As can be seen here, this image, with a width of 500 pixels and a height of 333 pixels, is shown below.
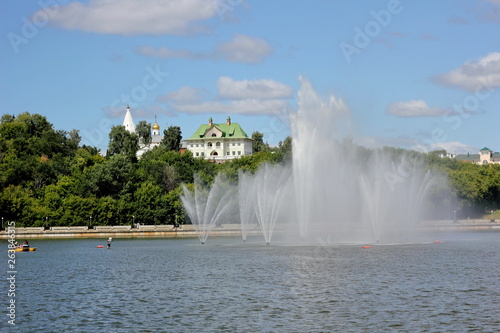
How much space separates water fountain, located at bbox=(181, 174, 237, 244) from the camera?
11419 cm

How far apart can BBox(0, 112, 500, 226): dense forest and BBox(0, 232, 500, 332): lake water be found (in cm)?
4634

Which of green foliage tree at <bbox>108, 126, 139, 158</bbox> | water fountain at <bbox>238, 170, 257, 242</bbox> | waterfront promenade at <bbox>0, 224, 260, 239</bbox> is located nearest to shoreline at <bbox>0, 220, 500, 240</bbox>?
waterfront promenade at <bbox>0, 224, 260, 239</bbox>

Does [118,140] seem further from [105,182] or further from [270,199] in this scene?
[270,199]

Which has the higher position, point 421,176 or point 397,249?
point 421,176

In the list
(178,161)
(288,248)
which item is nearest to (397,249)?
(288,248)

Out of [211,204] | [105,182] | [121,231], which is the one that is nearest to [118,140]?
[105,182]

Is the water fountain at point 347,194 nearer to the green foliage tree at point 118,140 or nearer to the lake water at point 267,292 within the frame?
the lake water at point 267,292

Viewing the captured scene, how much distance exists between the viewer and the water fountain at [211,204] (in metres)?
114

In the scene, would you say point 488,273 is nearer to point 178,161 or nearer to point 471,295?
point 471,295

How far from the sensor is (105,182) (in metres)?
122

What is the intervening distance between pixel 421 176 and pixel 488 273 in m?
80.2

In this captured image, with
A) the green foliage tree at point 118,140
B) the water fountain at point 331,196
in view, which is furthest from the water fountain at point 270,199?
the green foliage tree at point 118,140

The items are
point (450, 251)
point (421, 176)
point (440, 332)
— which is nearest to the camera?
point (440, 332)

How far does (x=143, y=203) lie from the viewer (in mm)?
116375
